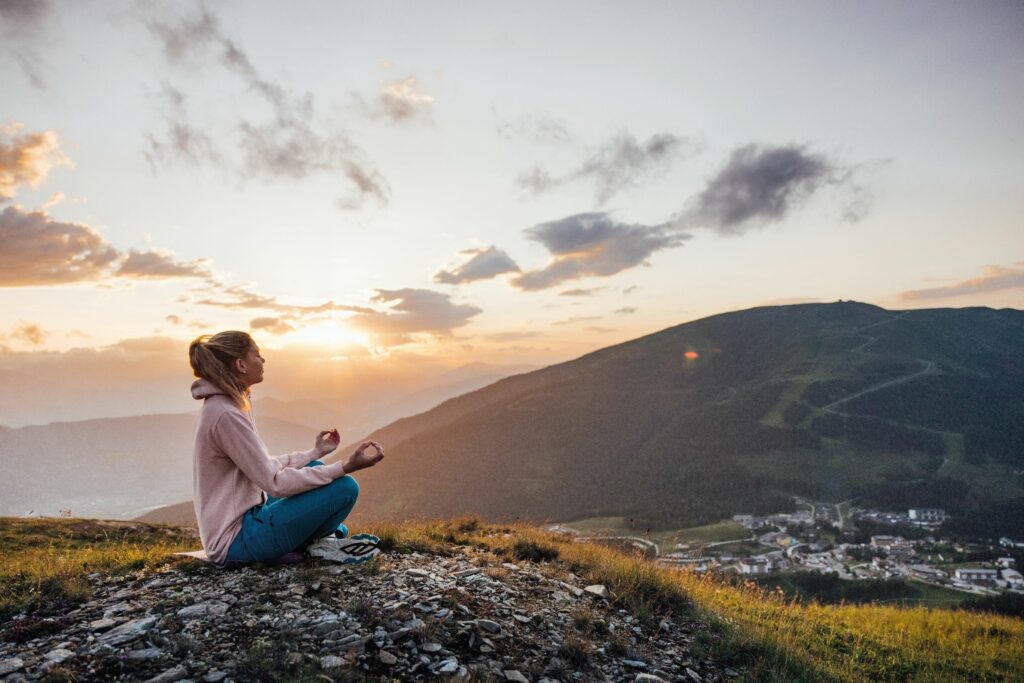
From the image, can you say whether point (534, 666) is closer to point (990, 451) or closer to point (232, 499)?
point (232, 499)

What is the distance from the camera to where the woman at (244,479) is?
5.15 meters

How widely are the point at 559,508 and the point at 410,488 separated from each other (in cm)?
5407

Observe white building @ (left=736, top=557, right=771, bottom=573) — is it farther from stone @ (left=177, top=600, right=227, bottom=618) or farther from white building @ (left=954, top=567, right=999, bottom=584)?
stone @ (left=177, top=600, right=227, bottom=618)

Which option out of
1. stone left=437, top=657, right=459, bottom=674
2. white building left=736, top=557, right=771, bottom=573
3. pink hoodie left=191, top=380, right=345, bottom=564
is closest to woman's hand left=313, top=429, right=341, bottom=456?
pink hoodie left=191, top=380, right=345, bottom=564

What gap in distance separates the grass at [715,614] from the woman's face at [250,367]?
2789 millimetres

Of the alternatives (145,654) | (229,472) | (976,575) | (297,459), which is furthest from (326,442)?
(976,575)

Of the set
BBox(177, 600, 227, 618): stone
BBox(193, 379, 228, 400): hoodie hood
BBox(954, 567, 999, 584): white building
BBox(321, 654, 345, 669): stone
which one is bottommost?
BBox(954, 567, 999, 584): white building

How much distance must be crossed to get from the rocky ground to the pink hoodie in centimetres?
71

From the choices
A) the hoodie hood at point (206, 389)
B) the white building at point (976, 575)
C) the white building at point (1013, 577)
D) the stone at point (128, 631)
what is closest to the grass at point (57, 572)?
the stone at point (128, 631)

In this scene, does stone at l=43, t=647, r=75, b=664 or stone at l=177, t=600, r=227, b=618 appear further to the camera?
stone at l=177, t=600, r=227, b=618

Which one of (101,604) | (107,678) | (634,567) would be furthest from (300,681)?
(634,567)

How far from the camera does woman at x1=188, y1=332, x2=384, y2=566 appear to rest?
515cm

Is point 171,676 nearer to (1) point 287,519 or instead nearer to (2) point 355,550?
(1) point 287,519

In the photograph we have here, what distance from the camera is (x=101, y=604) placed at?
525 centimetres
